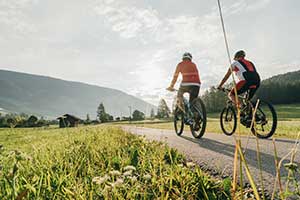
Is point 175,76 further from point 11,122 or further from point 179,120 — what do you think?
point 11,122

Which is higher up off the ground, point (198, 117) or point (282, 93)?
point (282, 93)

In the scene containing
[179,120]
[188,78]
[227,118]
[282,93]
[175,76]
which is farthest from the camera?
[282,93]

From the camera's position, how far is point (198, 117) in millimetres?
8148

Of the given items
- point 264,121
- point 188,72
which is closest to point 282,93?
point 188,72

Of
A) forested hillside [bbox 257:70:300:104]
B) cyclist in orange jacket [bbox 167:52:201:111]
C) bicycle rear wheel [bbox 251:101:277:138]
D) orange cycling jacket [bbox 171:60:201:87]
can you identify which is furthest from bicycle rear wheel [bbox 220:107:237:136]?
forested hillside [bbox 257:70:300:104]

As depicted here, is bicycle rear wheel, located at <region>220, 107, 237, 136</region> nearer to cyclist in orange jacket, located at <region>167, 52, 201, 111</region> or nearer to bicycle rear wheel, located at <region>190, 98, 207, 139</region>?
bicycle rear wheel, located at <region>190, 98, 207, 139</region>

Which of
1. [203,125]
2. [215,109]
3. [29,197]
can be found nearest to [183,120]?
[203,125]

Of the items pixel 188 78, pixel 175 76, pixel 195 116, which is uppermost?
pixel 175 76

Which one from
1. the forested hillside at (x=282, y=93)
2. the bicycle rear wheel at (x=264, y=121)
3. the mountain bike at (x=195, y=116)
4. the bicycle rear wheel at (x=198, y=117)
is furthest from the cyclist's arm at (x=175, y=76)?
the forested hillside at (x=282, y=93)

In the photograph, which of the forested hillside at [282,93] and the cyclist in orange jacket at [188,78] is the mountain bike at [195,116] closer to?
the cyclist in orange jacket at [188,78]

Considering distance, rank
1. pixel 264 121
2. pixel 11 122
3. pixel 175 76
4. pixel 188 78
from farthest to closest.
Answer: pixel 175 76
pixel 188 78
pixel 264 121
pixel 11 122

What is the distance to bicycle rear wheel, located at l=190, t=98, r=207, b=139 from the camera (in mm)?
7844

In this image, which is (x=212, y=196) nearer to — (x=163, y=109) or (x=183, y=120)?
(x=163, y=109)

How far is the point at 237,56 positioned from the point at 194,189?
6.41 metres
